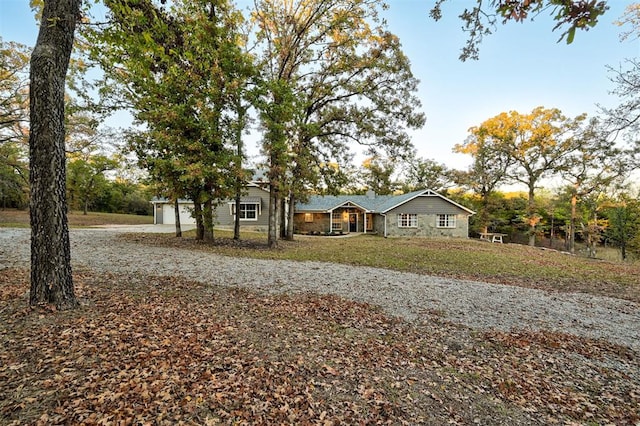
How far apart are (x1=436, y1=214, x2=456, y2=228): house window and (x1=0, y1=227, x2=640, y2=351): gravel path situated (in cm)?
1792

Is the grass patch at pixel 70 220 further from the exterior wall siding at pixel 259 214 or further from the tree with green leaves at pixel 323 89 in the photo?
the tree with green leaves at pixel 323 89

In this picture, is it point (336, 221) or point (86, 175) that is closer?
point (336, 221)

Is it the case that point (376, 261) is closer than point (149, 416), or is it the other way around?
point (149, 416)

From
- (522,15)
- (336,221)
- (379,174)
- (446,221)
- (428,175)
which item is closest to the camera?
(522,15)

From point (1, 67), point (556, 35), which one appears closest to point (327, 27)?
point (556, 35)

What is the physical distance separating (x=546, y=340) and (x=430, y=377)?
276cm

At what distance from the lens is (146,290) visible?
639 cm

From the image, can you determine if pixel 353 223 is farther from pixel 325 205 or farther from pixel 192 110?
pixel 192 110

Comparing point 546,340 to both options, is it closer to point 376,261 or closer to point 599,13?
point 599,13

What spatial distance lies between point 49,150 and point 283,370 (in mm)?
4651

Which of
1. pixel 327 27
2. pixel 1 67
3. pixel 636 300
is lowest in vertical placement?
pixel 636 300

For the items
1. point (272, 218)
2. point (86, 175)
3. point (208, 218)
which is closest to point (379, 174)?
point (272, 218)

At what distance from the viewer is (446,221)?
26141 millimetres

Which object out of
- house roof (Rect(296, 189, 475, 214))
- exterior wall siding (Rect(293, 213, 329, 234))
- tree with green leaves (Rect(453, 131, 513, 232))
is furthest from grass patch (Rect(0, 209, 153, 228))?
tree with green leaves (Rect(453, 131, 513, 232))
